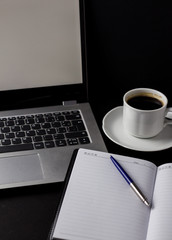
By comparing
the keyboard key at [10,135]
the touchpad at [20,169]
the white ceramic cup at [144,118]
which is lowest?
the touchpad at [20,169]

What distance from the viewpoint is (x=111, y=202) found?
691mm

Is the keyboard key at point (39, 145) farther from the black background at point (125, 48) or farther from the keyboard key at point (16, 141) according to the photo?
the black background at point (125, 48)

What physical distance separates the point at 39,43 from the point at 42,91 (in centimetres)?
11

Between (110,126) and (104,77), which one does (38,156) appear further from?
(104,77)

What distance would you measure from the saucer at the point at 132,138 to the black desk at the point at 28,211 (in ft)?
0.54

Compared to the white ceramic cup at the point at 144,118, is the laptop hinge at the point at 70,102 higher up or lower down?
lower down

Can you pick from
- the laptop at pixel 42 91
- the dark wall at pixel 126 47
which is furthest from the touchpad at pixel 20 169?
the dark wall at pixel 126 47

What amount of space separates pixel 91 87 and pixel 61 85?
14 cm

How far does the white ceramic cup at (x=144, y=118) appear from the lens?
2.68ft

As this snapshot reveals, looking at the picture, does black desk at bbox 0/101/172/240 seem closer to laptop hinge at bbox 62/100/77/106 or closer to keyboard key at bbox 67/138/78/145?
keyboard key at bbox 67/138/78/145

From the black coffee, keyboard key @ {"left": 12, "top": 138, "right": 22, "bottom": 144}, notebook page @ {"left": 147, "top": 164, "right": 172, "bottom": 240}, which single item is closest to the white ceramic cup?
the black coffee

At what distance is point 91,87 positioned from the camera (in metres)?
1.06

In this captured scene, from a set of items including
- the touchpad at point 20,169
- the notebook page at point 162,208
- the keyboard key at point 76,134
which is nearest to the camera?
the notebook page at point 162,208

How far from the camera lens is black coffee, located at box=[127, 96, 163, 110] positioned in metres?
0.85
